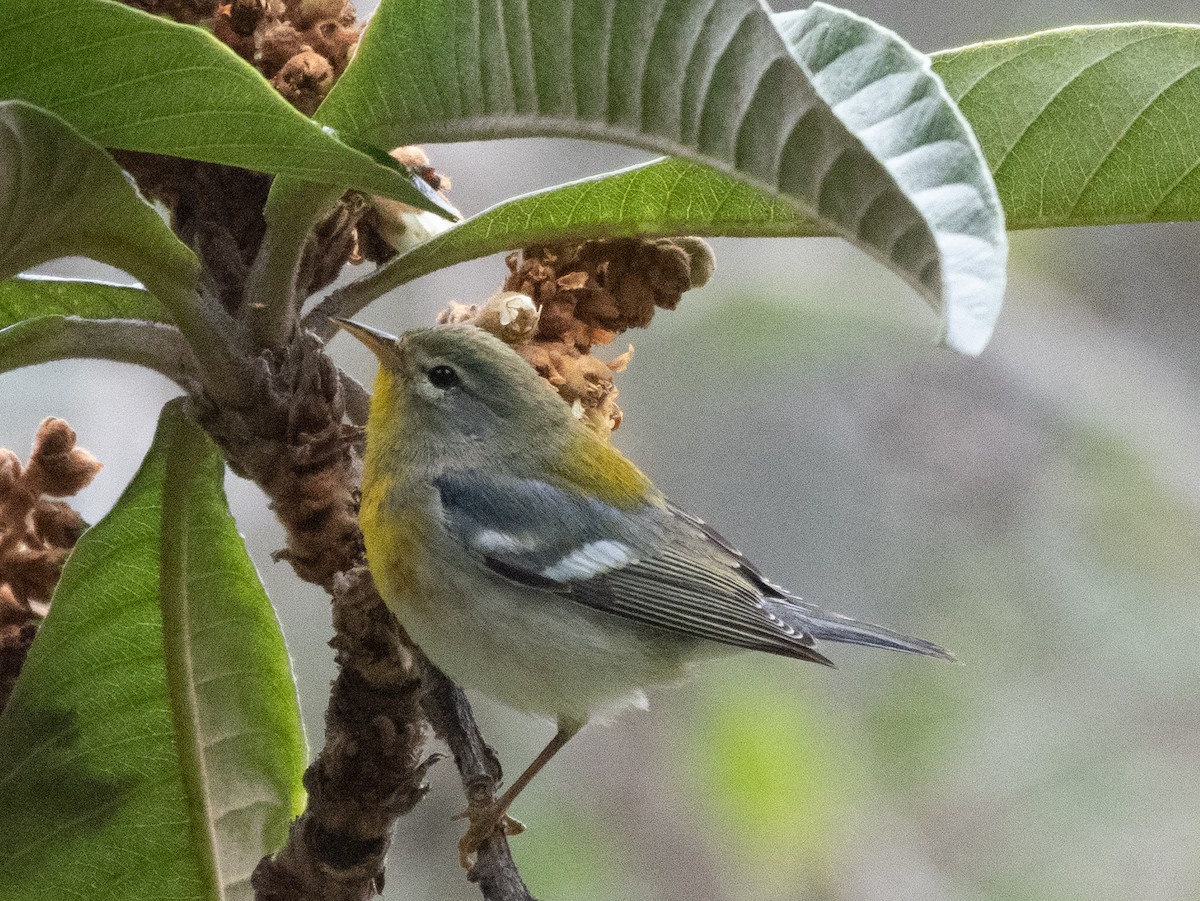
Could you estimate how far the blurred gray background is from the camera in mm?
2799

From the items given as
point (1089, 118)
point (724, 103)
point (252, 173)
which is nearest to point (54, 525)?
point (252, 173)

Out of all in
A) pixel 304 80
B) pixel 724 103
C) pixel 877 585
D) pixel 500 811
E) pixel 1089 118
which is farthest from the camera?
pixel 877 585

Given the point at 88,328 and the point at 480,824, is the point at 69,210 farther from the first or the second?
the point at 480,824

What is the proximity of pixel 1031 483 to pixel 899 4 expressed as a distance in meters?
1.48

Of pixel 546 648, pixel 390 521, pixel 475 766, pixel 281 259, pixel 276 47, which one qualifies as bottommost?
pixel 546 648

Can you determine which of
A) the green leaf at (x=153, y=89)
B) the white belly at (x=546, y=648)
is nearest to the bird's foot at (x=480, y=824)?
the white belly at (x=546, y=648)

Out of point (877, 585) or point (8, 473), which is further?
point (877, 585)

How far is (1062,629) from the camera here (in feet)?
9.69

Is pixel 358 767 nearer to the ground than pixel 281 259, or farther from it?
nearer to the ground

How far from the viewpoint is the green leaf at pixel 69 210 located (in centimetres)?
79

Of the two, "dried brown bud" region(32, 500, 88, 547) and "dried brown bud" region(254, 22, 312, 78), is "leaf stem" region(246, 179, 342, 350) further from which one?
"dried brown bud" region(32, 500, 88, 547)

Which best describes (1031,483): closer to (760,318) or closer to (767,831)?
(760,318)

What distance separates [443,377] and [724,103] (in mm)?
948

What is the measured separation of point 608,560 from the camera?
174cm
